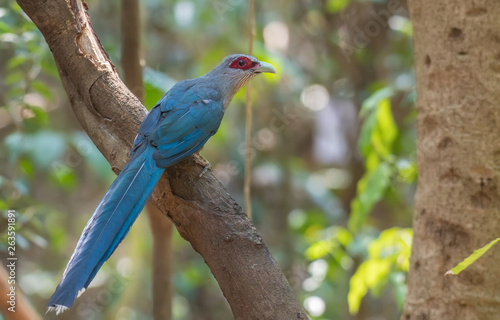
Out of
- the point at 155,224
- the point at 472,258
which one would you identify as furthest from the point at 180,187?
the point at 472,258

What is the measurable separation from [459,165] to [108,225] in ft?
4.21

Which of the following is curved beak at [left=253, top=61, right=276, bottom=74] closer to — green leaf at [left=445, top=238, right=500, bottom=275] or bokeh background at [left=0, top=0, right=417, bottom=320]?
bokeh background at [left=0, top=0, right=417, bottom=320]

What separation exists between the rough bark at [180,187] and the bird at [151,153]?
0.21 ft

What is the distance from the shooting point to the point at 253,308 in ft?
4.88

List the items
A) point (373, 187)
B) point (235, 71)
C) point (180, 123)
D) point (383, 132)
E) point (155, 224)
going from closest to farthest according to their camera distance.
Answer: point (180, 123)
point (155, 224)
point (235, 71)
point (373, 187)
point (383, 132)

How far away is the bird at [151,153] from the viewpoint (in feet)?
4.77

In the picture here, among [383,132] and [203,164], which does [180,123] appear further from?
[383,132]

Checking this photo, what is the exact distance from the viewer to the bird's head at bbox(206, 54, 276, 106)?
2.51 m

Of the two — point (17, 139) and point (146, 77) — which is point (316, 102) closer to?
Answer: point (146, 77)

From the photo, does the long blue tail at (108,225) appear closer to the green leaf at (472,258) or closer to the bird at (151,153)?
the bird at (151,153)

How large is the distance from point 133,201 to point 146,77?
1181mm

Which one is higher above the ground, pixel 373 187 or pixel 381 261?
pixel 373 187

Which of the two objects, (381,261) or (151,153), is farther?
(381,261)

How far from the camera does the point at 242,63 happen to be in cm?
259
